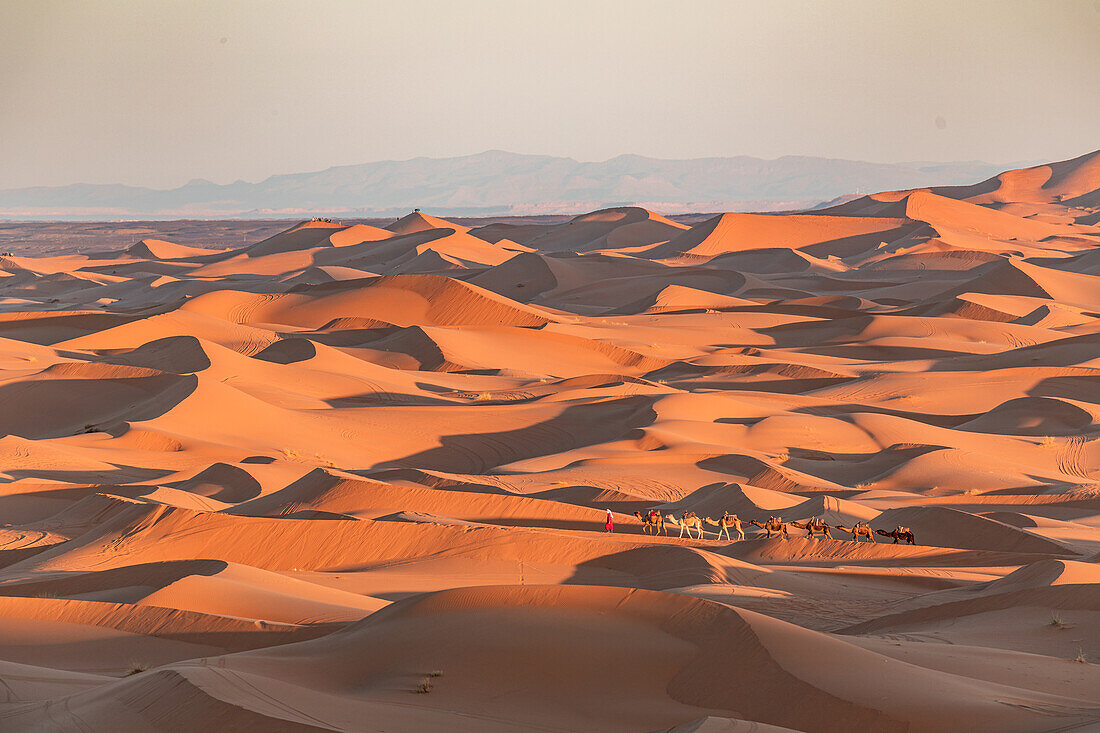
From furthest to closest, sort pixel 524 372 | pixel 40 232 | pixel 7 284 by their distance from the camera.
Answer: pixel 40 232 < pixel 7 284 < pixel 524 372

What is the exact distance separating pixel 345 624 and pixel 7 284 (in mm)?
68676

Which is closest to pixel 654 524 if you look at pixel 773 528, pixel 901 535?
pixel 773 528

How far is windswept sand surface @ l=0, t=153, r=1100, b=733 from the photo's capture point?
7.23 metres

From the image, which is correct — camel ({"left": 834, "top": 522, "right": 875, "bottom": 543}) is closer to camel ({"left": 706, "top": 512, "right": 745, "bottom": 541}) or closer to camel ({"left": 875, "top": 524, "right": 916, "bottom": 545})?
camel ({"left": 875, "top": 524, "right": 916, "bottom": 545})

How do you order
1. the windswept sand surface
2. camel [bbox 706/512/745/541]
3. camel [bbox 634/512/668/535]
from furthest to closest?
camel [bbox 634/512/668/535]
camel [bbox 706/512/745/541]
the windswept sand surface

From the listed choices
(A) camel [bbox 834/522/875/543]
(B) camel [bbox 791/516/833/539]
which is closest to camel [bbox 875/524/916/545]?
(A) camel [bbox 834/522/875/543]

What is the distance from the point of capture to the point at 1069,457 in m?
22.2

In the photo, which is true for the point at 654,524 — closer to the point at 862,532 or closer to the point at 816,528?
the point at 816,528

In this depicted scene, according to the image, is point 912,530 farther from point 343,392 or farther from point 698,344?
point 698,344

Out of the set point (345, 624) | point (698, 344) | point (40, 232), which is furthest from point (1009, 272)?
point (40, 232)

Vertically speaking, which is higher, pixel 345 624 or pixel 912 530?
pixel 345 624

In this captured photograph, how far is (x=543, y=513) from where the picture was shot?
53.6 ft

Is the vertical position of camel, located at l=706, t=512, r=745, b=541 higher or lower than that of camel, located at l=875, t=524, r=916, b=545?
lower

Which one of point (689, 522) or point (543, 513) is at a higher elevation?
point (689, 522)
